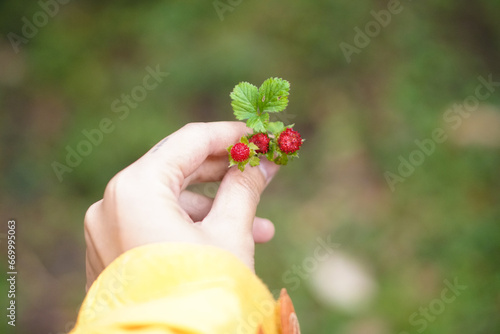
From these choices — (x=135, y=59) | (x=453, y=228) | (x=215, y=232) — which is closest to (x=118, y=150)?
(x=135, y=59)

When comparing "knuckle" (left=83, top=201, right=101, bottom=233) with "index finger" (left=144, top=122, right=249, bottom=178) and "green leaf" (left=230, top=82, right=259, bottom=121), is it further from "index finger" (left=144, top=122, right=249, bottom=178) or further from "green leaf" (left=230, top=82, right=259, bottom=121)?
"green leaf" (left=230, top=82, right=259, bottom=121)

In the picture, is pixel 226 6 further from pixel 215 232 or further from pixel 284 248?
pixel 215 232

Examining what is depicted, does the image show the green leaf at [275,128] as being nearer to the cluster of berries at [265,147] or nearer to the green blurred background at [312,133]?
the cluster of berries at [265,147]

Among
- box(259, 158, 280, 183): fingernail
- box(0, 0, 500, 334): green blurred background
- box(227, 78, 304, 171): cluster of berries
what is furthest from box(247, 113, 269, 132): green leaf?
box(0, 0, 500, 334): green blurred background

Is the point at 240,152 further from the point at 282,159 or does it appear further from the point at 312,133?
the point at 312,133

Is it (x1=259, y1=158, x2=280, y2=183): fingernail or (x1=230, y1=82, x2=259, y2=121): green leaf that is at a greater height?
(x1=230, y1=82, x2=259, y2=121): green leaf

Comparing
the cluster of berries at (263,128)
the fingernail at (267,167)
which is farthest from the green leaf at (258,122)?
the fingernail at (267,167)
